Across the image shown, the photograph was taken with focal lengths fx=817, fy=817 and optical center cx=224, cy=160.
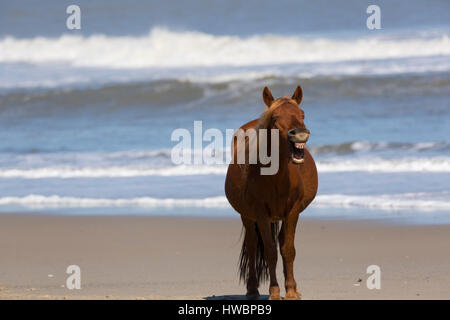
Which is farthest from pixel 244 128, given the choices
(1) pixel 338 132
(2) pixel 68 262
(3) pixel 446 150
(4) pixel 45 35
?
(4) pixel 45 35

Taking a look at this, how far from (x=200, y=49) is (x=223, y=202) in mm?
19299

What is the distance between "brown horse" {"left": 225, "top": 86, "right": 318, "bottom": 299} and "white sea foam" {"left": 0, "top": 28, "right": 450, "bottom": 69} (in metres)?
20.4

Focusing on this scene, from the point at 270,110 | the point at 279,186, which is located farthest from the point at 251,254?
the point at 270,110

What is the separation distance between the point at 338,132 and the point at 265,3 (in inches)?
761

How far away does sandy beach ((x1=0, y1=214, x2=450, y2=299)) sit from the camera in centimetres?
568

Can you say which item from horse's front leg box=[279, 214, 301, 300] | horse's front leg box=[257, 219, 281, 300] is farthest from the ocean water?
A: horse's front leg box=[257, 219, 281, 300]

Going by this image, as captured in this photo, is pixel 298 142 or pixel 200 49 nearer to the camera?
pixel 298 142

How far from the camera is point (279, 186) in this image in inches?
183

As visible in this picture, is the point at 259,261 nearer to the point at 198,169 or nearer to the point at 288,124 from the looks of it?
the point at 288,124

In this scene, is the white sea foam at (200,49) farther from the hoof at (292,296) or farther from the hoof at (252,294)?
the hoof at (292,296)

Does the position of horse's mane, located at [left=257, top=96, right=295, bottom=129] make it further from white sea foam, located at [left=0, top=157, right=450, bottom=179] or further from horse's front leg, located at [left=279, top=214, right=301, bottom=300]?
white sea foam, located at [left=0, top=157, right=450, bottom=179]

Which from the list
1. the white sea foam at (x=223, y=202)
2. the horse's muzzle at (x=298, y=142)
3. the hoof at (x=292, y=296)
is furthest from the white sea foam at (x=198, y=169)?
the horse's muzzle at (x=298, y=142)

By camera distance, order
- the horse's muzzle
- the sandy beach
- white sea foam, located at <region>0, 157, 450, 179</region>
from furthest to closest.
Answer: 1. white sea foam, located at <region>0, 157, 450, 179</region>
2. the sandy beach
3. the horse's muzzle

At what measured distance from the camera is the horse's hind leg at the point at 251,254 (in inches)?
202
